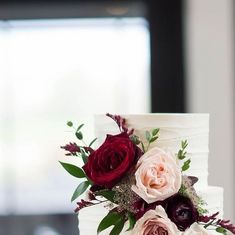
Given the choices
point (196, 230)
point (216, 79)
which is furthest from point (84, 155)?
point (216, 79)

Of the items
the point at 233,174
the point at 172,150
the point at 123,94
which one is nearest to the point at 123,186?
the point at 172,150

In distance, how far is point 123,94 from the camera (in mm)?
2709

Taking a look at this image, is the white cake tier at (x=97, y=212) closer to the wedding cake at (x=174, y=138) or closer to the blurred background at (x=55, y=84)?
the wedding cake at (x=174, y=138)

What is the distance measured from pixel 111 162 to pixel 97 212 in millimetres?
177

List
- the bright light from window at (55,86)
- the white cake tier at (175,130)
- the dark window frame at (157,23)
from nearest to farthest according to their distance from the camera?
the white cake tier at (175,130) < the dark window frame at (157,23) < the bright light from window at (55,86)

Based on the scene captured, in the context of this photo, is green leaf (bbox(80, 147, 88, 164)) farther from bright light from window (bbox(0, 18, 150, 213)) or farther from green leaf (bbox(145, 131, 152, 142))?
bright light from window (bbox(0, 18, 150, 213))

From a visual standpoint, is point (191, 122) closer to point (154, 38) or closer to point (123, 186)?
point (123, 186)

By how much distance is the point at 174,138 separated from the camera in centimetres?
94

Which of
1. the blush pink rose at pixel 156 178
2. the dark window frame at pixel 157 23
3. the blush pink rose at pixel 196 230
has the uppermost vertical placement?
the dark window frame at pixel 157 23

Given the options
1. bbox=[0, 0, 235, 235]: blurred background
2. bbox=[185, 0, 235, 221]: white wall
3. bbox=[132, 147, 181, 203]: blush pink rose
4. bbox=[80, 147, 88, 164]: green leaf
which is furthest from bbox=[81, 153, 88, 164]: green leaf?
bbox=[0, 0, 235, 235]: blurred background

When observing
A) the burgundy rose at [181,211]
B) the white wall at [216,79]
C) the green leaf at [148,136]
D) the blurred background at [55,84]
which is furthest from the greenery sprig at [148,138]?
the blurred background at [55,84]

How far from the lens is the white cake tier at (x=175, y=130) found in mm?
940

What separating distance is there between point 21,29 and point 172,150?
A: 1947mm

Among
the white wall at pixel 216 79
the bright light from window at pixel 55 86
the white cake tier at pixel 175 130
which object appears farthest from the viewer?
the bright light from window at pixel 55 86
